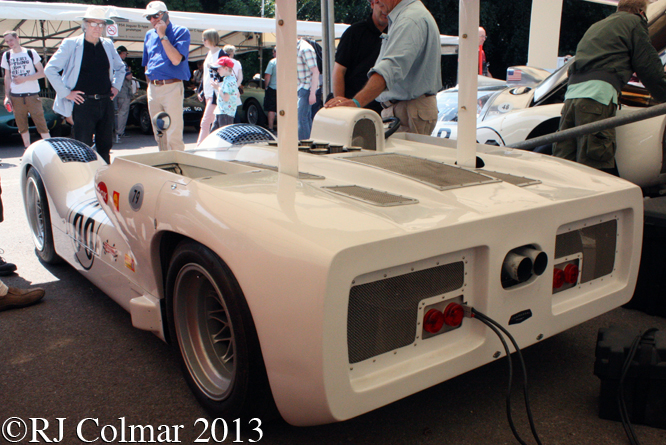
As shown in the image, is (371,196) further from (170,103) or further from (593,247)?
(170,103)

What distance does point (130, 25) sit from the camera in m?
14.0

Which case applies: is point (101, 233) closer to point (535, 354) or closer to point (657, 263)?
point (535, 354)

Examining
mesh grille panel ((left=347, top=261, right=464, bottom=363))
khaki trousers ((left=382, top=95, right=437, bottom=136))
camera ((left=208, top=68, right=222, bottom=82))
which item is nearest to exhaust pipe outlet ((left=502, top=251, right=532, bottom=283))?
mesh grille panel ((left=347, top=261, right=464, bottom=363))

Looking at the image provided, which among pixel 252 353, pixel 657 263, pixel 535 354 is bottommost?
pixel 535 354

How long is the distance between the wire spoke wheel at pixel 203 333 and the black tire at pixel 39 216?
1.88 metres

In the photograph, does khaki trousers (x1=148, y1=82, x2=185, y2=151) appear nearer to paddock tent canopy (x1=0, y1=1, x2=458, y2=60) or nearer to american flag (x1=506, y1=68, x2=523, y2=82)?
american flag (x1=506, y1=68, x2=523, y2=82)

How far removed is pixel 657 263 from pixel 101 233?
2.81m

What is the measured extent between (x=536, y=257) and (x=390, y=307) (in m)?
0.53

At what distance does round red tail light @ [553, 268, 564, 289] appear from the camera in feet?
6.86

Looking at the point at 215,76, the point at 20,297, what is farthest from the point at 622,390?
the point at 215,76

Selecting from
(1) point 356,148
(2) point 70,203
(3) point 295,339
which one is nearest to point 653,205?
(1) point 356,148

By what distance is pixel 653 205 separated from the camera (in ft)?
10.2

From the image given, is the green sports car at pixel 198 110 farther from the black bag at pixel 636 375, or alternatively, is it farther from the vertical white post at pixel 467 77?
the black bag at pixel 636 375

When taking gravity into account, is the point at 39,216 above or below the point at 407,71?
below
